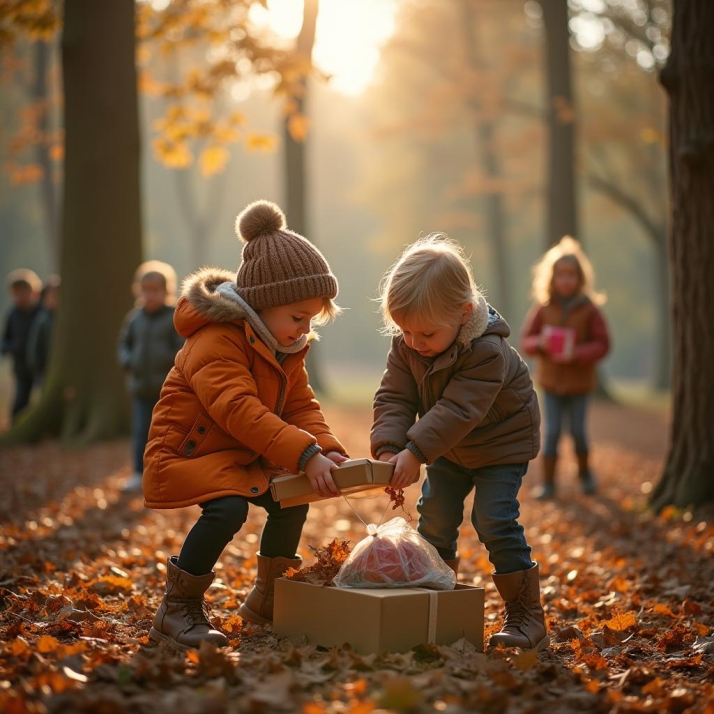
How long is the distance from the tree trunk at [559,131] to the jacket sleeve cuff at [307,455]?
1456 centimetres

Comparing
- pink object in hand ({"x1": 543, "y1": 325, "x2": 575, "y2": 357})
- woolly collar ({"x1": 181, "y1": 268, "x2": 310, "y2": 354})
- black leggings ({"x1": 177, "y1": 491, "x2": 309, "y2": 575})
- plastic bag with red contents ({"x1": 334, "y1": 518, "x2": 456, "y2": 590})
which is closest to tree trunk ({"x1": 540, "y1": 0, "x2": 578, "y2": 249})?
pink object in hand ({"x1": 543, "y1": 325, "x2": 575, "y2": 357})

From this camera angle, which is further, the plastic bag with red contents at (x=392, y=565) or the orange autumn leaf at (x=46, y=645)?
the plastic bag with red contents at (x=392, y=565)

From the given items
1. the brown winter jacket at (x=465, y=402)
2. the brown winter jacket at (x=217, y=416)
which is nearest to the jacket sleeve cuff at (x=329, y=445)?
the brown winter jacket at (x=217, y=416)

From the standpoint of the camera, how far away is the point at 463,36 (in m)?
24.2

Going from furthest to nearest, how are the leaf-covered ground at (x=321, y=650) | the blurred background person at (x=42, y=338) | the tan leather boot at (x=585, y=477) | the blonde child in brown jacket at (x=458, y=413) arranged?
1. the blurred background person at (x=42, y=338)
2. the tan leather boot at (x=585, y=477)
3. the blonde child in brown jacket at (x=458, y=413)
4. the leaf-covered ground at (x=321, y=650)

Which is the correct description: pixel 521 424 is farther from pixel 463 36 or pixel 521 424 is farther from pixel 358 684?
pixel 463 36

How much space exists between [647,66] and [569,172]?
6.83 m

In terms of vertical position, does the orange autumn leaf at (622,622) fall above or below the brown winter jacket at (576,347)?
below

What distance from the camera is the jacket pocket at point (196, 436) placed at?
11.9ft

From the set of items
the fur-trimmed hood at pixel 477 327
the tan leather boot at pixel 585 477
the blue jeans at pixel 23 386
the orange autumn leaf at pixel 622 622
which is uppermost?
the fur-trimmed hood at pixel 477 327

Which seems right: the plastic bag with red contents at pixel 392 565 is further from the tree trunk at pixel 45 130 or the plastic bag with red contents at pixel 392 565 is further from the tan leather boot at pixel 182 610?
the tree trunk at pixel 45 130

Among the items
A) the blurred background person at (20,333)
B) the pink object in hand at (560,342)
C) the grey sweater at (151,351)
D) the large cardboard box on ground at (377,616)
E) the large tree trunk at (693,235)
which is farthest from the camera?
the blurred background person at (20,333)

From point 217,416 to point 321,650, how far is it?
0.99 m

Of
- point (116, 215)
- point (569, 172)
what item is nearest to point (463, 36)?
point (569, 172)
